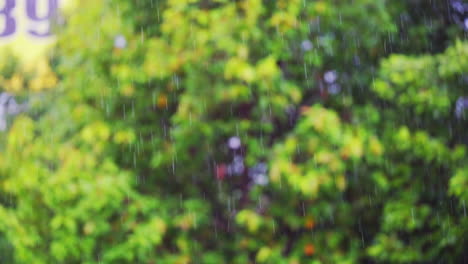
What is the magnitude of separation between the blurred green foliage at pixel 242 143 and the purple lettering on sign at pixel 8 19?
1.01ft

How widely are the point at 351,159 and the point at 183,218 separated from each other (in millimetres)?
1036

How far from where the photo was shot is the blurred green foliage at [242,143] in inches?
132

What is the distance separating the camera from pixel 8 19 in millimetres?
3934

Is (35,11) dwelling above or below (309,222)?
above

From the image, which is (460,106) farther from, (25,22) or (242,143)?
(25,22)

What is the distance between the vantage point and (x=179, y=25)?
142 inches

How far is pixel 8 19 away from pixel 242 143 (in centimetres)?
173

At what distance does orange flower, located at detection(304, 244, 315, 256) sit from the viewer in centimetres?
364

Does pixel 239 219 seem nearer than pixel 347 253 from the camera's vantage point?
Yes

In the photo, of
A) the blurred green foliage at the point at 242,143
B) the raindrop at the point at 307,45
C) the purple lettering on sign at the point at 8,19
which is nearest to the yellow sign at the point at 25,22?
the purple lettering on sign at the point at 8,19

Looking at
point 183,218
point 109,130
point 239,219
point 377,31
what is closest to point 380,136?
point 377,31

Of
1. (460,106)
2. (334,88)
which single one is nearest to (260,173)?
(334,88)

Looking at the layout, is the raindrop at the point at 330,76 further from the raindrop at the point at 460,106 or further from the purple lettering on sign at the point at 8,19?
the purple lettering on sign at the point at 8,19

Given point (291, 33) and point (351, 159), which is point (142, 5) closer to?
point (291, 33)
